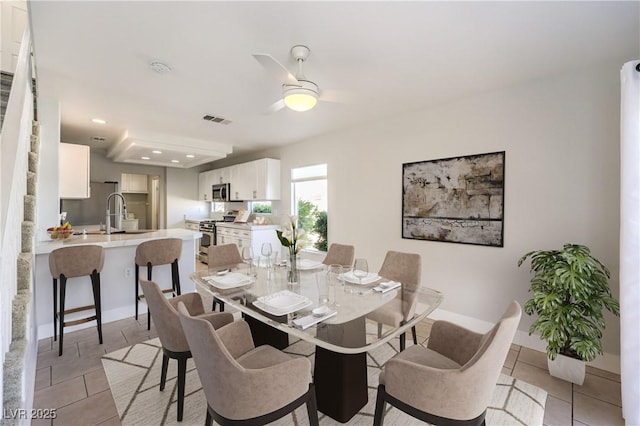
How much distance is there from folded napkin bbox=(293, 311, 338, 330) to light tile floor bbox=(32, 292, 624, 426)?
1398 millimetres

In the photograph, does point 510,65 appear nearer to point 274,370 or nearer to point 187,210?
point 274,370

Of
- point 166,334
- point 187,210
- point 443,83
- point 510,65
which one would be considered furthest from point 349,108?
point 187,210

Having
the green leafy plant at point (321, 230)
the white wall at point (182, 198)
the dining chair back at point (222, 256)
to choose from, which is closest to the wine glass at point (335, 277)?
the dining chair back at point (222, 256)

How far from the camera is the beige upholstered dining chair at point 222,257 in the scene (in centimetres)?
301

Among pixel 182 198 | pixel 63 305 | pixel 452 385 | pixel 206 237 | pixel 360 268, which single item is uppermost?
pixel 182 198

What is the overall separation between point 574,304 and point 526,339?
827 millimetres

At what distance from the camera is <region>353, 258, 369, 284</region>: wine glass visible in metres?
2.14

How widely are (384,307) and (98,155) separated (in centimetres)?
732

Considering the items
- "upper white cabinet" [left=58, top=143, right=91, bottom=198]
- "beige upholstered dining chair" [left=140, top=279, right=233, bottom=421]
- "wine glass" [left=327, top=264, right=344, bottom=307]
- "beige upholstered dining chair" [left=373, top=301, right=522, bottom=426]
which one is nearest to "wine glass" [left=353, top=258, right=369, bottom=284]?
"wine glass" [left=327, top=264, right=344, bottom=307]

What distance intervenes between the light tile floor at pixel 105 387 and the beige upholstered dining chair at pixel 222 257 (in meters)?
1.05

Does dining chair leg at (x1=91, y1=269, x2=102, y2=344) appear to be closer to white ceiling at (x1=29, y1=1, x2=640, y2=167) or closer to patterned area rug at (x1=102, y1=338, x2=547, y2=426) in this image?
patterned area rug at (x1=102, y1=338, x2=547, y2=426)

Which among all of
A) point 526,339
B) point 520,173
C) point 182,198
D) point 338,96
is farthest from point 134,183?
point 526,339

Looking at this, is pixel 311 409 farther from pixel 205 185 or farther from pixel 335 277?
pixel 205 185

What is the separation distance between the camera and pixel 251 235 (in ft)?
17.9
